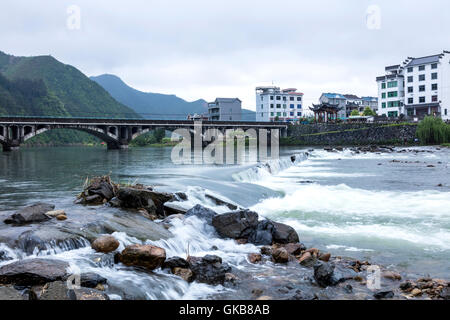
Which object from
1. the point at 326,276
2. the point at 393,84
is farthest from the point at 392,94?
the point at 326,276

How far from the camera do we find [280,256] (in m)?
9.10

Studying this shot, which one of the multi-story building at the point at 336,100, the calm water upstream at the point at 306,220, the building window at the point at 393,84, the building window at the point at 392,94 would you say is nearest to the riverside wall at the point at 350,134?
the building window at the point at 392,94

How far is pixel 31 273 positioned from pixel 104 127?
69.1 meters

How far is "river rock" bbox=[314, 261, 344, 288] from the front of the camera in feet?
24.9

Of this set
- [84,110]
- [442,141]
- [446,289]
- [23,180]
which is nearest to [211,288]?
[446,289]

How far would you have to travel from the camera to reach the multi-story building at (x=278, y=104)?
405 feet

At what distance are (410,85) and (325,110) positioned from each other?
1828cm

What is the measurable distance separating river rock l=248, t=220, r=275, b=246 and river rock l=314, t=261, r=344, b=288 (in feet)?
9.34

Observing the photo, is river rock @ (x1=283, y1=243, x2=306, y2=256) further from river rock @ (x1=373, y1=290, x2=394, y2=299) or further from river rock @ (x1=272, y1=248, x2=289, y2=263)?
river rock @ (x1=373, y1=290, x2=394, y2=299)

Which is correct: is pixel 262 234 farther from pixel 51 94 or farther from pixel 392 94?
pixel 51 94

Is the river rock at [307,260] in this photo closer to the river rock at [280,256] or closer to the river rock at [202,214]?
the river rock at [280,256]

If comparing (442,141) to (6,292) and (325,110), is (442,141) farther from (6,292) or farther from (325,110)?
(6,292)

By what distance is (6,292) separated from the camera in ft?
19.0

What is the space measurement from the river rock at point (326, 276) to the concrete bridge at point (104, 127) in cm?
6314
